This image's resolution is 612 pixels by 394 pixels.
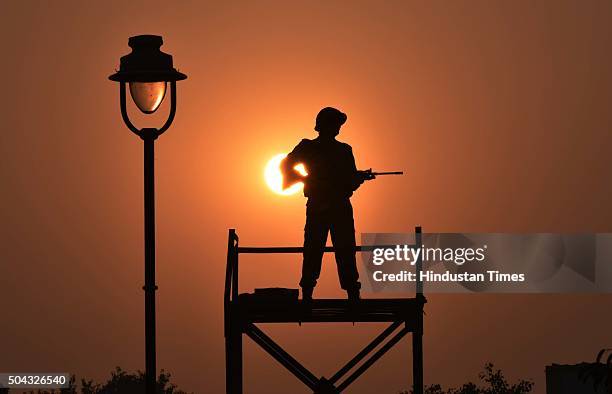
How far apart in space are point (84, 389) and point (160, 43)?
356ft

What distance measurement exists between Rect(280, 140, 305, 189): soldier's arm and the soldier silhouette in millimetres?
15

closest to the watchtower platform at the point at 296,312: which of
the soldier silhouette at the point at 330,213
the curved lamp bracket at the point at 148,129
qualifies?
the soldier silhouette at the point at 330,213

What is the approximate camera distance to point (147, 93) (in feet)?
65.2

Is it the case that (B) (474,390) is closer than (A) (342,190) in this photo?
No

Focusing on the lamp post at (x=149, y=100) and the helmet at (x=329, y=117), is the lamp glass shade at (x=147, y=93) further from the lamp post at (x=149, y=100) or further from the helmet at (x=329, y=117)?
the helmet at (x=329, y=117)

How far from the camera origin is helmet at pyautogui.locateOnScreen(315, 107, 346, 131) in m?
24.7

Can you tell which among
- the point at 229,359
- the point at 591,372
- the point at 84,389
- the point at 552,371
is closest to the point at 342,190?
the point at 229,359

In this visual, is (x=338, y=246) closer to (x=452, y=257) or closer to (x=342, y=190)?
(x=342, y=190)

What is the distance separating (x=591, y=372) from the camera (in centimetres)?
1397

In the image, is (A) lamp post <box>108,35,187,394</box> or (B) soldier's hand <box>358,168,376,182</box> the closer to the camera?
(A) lamp post <box>108,35,187,394</box>

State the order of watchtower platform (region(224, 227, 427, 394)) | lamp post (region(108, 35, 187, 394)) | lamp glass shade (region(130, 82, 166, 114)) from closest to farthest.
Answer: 1. lamp post (region(108, 35, 187, 394))
2. lamp glass shade (region(130, 82, 166, 114))
3. watchtower platform (region(224, 227, 427, 394))

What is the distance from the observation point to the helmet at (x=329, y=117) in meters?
24.7

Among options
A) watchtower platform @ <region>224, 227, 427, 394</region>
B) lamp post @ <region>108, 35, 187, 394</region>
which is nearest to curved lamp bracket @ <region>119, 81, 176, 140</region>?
lamp post @ <region>108, 35, 187, 394</region>

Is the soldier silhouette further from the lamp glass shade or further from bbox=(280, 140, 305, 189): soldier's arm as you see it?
the lamp glass shade
